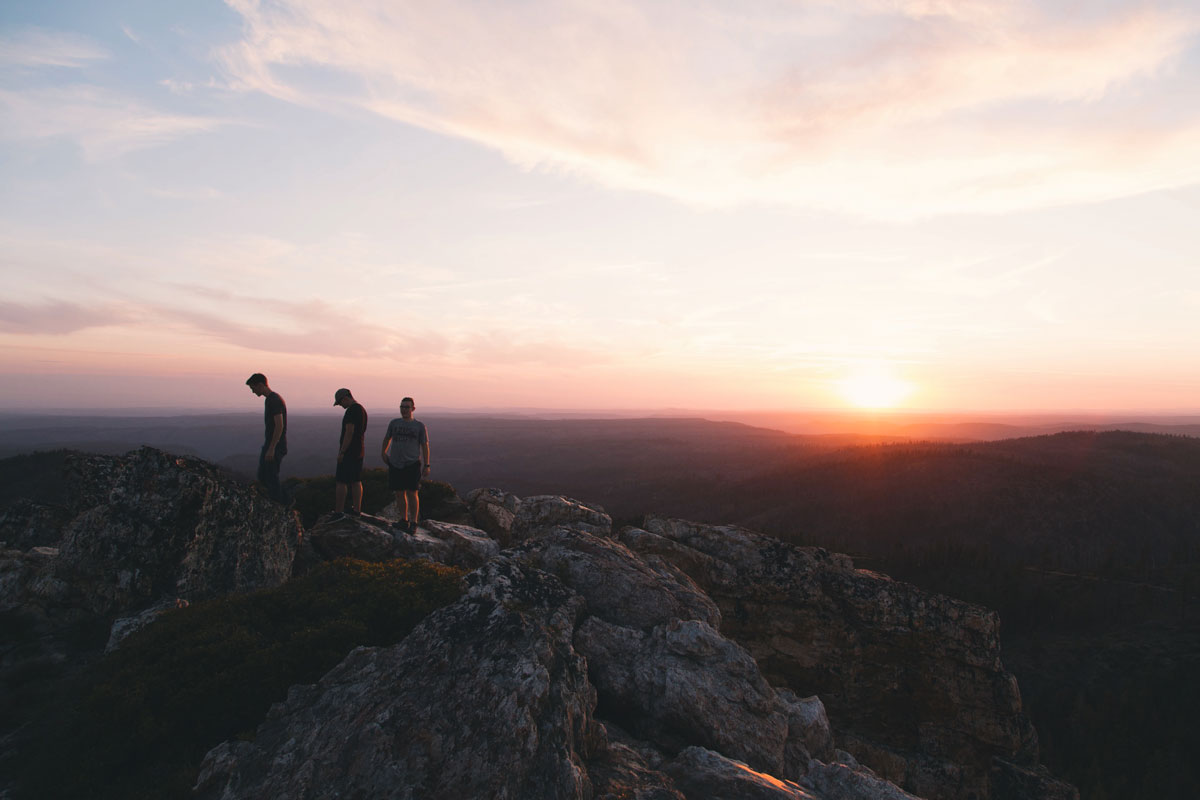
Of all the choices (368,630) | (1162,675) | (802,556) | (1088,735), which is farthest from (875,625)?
(1162,675)

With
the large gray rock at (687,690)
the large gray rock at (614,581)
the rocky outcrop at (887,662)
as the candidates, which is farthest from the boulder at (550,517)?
the large gray rock at (687,690)

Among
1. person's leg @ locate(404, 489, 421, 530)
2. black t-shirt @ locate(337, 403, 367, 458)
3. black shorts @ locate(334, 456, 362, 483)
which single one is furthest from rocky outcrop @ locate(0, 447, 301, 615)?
person's leg @ locate(404, 489, 421, 530)

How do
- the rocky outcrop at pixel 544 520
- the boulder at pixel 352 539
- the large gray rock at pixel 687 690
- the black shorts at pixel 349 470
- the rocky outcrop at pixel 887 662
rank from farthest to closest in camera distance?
the rocky outcrop at pixel 544 520
the black shorts at pixel 349 470
the boulder at pixel 352 539
the rocky outcrop at pixel 887 662
the large gray rock at pixel 687 690

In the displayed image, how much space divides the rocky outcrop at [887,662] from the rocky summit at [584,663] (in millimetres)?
46

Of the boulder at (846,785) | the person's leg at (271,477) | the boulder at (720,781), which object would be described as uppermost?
the person's leg at (271,477)

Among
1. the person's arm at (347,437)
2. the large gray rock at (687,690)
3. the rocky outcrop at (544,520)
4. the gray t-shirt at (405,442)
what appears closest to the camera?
the large gray rock at (687,690)

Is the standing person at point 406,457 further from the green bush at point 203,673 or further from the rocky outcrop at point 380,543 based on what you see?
the green bush at point 203,673

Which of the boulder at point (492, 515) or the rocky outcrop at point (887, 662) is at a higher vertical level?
the boulder at point (492, 515)

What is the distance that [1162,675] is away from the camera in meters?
33.2

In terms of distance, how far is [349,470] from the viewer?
44.8 ft

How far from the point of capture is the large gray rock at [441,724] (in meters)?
5.47

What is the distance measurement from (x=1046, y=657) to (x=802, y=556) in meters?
37.7

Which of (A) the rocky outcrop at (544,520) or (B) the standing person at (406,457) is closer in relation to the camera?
(B) the standing person at (406,457)

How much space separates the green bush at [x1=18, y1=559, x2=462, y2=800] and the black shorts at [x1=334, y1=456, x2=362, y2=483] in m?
4.00
